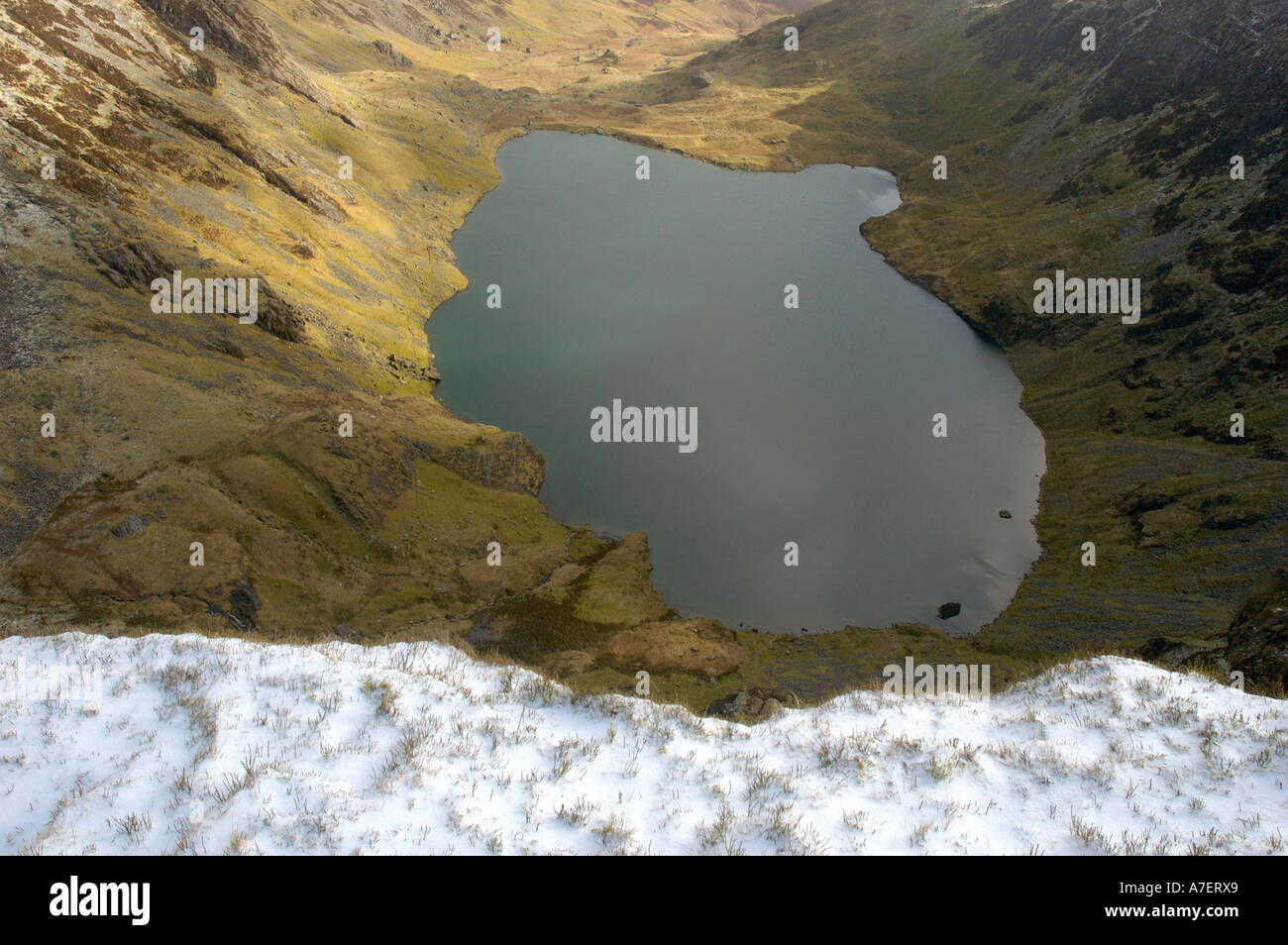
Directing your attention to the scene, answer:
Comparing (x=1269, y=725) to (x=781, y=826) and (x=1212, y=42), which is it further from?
(x=1212, y=42)

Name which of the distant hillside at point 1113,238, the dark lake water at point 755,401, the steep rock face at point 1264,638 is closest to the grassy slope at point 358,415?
the distant hillside at point 1113,238

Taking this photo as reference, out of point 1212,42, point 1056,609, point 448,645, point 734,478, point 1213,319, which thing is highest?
point 1212,42

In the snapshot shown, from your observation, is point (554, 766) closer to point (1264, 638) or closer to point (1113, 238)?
point (1264, 638)

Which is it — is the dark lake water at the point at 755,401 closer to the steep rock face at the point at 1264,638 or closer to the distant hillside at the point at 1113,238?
the distant hillside at the point at 1113,238

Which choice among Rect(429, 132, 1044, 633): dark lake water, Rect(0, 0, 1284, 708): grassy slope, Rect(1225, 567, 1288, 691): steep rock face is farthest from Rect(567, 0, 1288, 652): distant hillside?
Rect(1225, 567, 1288, 691): steep rock face

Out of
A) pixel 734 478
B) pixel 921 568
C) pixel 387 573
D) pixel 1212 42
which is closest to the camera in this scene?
pixel 387 573

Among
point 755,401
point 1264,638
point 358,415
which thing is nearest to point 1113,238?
point 755,401

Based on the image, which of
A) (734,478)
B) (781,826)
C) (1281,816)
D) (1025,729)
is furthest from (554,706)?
(734,478)
